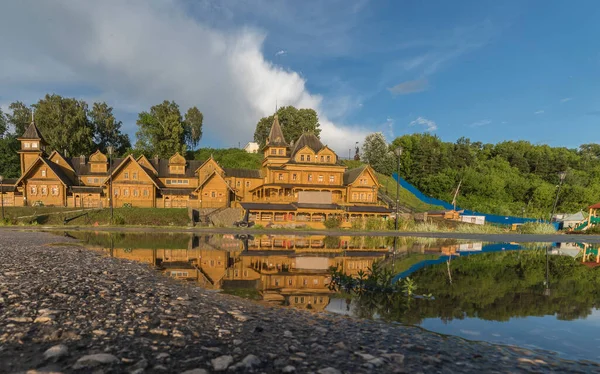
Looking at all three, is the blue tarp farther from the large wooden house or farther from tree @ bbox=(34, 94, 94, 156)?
tree @ bbox=(34, 94, 94, 156)

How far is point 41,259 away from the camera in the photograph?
11438 mm

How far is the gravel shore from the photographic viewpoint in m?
3.74

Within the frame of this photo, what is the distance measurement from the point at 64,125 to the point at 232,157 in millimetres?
36594

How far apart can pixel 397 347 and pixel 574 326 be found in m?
5.08

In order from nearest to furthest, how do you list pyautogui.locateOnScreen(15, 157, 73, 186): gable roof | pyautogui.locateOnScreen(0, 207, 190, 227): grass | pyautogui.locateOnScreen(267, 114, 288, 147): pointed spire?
pyautogui.locateOnScreen(0, 207, 190, 227): grass, pyautogui.locateOnScreen(15, 157, 73, 186): gable roof, pyautogui.locateOnScreen(267, 114, 288, 147): pointed spire

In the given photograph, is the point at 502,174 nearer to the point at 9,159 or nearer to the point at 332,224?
the point at 332,224

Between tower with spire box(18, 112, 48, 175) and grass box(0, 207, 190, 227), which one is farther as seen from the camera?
tower with spire box(18, 112, 48, 175)

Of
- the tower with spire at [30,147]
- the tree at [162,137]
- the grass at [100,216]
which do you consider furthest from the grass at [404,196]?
the tower with spire at [30,147]

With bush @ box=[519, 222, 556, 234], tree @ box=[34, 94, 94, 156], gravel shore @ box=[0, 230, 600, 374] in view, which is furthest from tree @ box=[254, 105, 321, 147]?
gravel shore @ box=[0, 230, 600, 374]

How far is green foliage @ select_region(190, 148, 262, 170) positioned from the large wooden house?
667 inches

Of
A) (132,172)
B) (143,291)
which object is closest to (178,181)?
(132,172)

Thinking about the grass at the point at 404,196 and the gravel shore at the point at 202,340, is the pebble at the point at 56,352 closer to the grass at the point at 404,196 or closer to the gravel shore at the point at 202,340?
the gravel shore at the point at 202,340

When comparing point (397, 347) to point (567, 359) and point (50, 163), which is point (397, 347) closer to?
point (567, 359)

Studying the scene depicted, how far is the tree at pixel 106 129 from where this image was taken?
7269 cm
